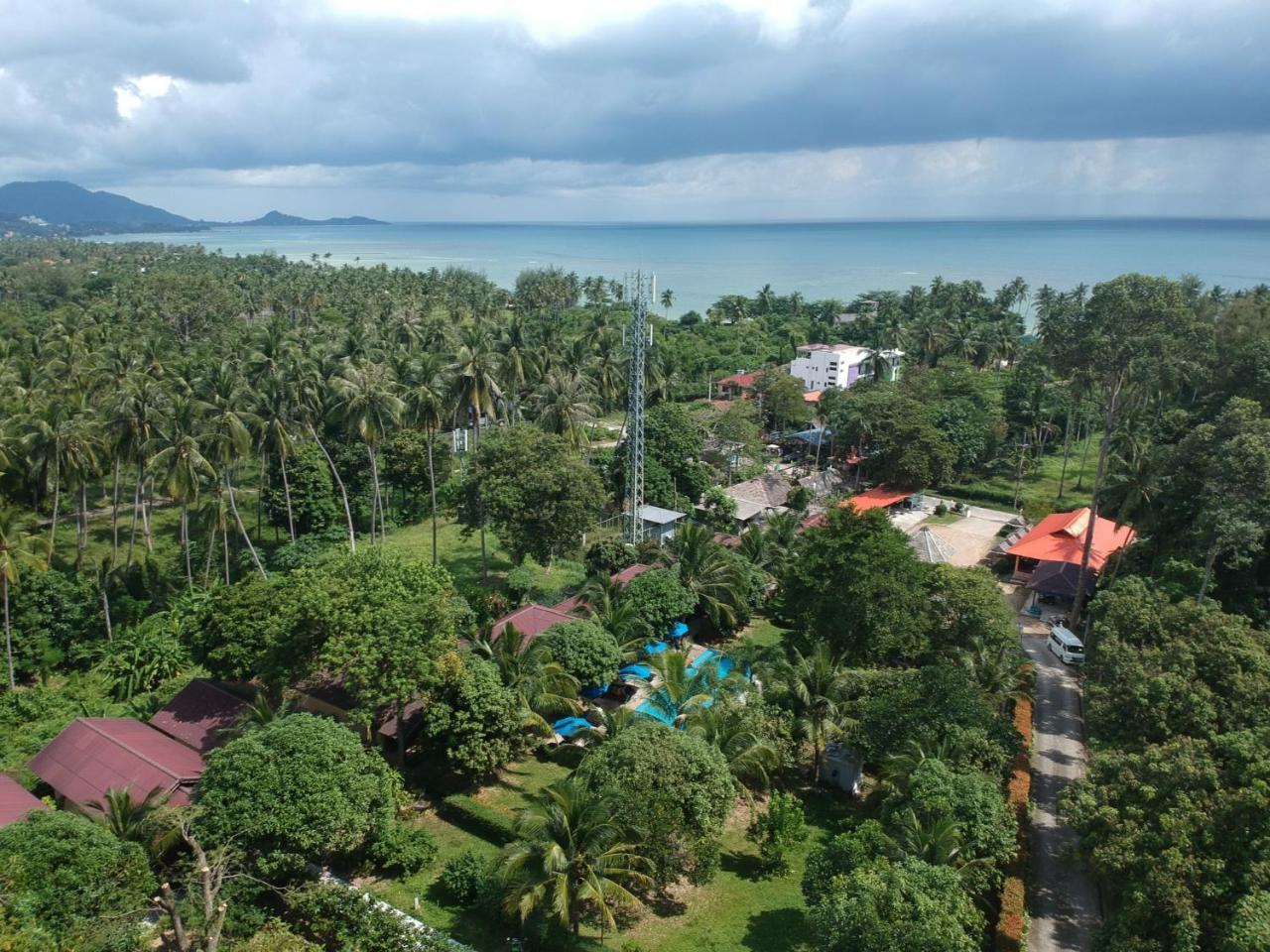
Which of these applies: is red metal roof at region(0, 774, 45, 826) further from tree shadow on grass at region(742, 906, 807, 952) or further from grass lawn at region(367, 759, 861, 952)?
tree shadow on grass at region(742, 906, 807, 952)

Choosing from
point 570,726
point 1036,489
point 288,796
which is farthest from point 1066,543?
point 288,796

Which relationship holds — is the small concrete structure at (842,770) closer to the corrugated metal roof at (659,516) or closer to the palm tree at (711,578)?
the palm tree at (711,578)

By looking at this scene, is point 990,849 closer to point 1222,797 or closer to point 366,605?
point 1222,797

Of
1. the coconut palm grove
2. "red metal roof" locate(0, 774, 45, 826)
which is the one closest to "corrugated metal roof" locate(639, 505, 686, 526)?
the coconut palm grove

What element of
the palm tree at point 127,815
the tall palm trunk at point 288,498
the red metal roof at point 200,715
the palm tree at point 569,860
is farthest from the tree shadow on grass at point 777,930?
the tall palm trunk at point 288,498

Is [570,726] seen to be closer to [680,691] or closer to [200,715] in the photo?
[680,691]

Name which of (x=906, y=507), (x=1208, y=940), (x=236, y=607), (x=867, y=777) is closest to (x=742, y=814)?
(x=867, y=777)
